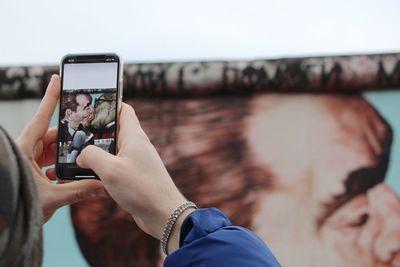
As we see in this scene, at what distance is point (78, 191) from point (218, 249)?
0.24 m

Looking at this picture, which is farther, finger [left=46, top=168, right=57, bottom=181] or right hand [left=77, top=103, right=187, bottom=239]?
finger [left=46, top=168, right=57, bottom=181]

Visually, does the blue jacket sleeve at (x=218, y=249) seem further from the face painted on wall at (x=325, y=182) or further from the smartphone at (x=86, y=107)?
the face painted on wall at (x=325, y=182)

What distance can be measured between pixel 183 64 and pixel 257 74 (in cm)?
30

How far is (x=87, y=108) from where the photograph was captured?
712 millimetres

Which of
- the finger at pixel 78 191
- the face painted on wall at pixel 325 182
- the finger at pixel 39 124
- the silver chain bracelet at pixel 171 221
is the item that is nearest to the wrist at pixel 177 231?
the silver chain bracelet at pixel 171 221

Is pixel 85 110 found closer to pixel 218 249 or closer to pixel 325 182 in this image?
pixel 218 249

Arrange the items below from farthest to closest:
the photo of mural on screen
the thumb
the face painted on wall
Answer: the face painted on wall → the photo of mural on screen → the thumb

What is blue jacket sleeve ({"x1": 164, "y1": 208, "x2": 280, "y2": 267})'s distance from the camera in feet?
1.49

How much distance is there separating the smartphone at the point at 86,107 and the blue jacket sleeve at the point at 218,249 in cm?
21

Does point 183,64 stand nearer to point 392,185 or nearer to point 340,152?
point 340,152

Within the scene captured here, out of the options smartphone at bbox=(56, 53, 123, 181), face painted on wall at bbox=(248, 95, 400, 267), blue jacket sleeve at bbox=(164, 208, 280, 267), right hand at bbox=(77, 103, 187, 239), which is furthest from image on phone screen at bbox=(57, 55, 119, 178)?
face painted on wall at bbox=(248, 95, 400, 267)

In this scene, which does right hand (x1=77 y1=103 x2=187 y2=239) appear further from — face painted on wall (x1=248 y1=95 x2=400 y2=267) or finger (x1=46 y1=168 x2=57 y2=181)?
face painted on wall (x1=248 y1=95 x2=400 y2=267)

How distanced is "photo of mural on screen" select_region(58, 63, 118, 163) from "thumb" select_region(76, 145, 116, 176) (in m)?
0.08

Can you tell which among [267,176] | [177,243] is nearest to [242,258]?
[177,243]
